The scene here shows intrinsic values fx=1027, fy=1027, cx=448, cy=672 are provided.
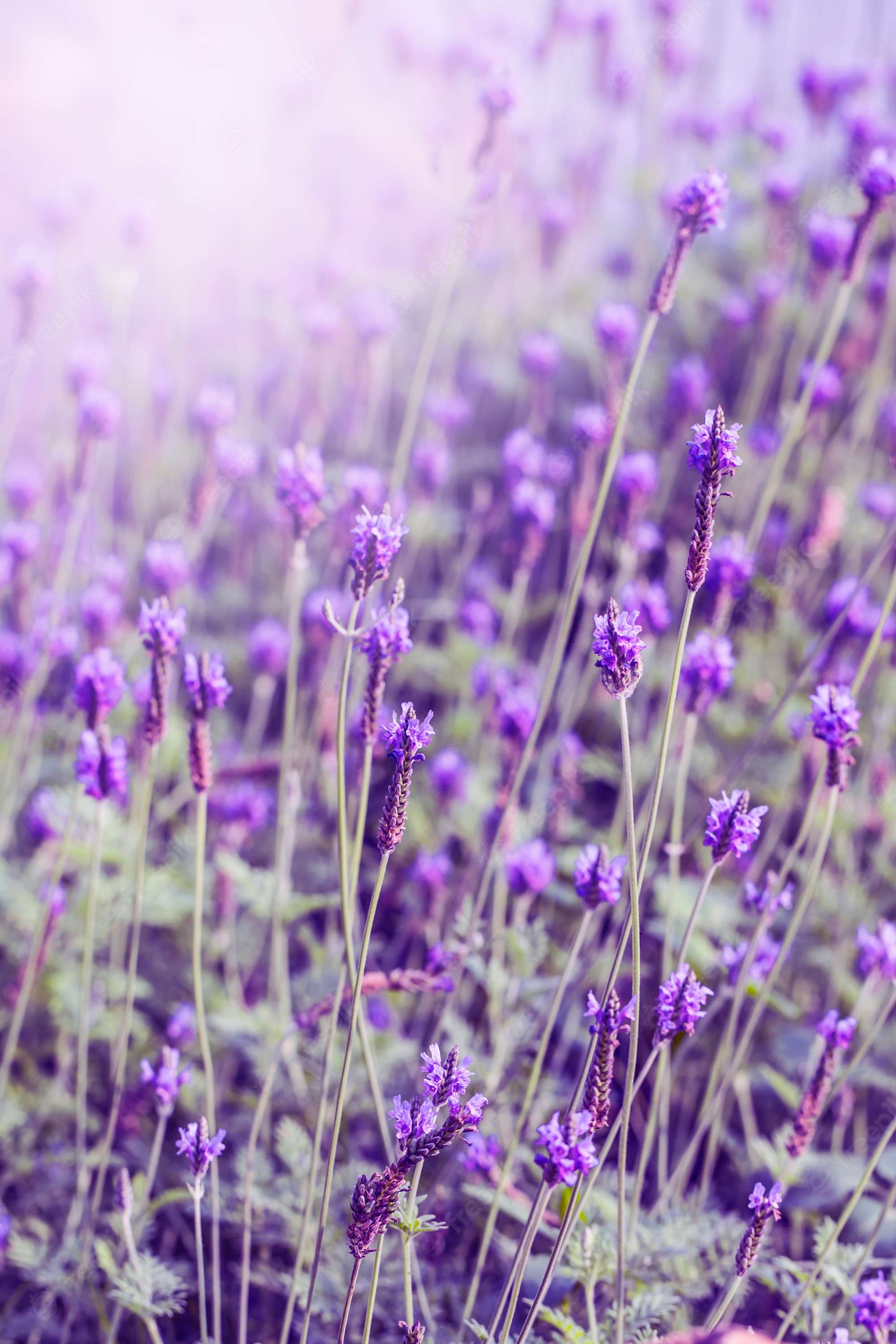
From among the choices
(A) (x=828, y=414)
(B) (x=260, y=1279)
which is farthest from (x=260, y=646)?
(A) (x=828, y=414)

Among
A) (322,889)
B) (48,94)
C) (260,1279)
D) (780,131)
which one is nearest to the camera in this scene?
(260,1279)

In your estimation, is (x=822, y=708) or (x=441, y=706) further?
(x=441, y=706)

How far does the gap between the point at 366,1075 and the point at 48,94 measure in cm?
640

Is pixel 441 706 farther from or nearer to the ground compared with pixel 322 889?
farther from the ground

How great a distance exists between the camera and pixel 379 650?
49.9 inches

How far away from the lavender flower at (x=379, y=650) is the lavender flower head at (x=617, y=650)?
0.24m

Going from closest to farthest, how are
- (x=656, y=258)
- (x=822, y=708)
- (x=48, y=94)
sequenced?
(x=822, y=708), (x=656, y=258), (x=48, y=94)

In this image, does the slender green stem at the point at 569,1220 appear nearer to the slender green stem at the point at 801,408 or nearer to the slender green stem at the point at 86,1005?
the slender green stem at the point at 86,1005

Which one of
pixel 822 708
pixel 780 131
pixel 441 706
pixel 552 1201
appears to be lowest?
pixel 552 1201

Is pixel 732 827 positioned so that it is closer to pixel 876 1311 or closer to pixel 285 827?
pixel 876 1311

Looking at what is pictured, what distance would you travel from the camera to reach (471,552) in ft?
11.0

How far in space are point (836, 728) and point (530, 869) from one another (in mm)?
689

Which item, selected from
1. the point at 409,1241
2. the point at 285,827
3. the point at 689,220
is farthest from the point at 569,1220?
the point at 689,220

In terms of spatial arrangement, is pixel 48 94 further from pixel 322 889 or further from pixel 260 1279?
pixel 260 1279
